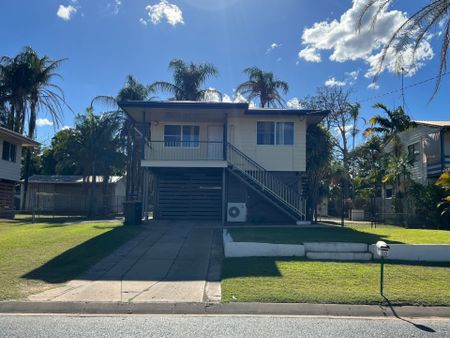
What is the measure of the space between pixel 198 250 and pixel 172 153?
30.2ft

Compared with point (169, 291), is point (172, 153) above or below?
above

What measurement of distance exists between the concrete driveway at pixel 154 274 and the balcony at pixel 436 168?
16.4 metres

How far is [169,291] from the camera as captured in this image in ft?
25.8

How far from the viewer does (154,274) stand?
929 cm

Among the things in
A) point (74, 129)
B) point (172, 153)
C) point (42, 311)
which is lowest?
point (42, 311)

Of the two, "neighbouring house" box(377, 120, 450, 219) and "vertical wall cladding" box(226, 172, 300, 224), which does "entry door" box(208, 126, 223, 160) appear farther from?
"neighbouring house" box(377, 120, 450, 219)

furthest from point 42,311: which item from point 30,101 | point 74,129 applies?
point 30,101

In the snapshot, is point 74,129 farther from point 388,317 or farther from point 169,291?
point 388,317

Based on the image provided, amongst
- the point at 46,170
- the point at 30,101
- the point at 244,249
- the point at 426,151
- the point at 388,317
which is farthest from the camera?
the point at 46,170

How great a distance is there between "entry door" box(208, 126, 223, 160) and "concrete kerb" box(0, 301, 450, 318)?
12.5m

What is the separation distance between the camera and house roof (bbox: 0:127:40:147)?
25342 millimetres

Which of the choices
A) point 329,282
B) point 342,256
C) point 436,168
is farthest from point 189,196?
point 436,168

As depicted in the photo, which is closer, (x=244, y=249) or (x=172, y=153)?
(x=244, y=249)

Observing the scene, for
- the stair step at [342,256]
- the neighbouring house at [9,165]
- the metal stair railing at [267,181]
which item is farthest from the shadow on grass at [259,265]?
the neighbouring house at [9,165]
